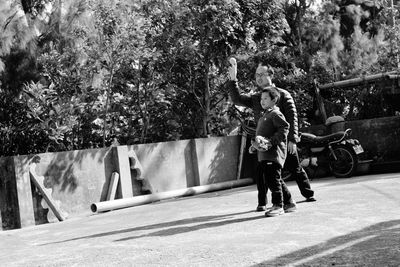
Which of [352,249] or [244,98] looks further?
[244,98]

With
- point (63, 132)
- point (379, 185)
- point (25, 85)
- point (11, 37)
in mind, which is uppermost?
point (11, 37)

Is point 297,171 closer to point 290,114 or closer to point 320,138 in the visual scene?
point 290,114

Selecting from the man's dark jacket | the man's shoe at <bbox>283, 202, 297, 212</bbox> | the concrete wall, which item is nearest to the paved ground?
the man's shoe at <bbox>283, 202, 297, 212</bbox>

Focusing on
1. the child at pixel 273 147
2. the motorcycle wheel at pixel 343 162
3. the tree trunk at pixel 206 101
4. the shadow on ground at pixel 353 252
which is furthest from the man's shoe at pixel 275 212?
the tree trunk at pixel 206 101

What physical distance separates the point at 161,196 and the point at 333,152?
365 centimetres

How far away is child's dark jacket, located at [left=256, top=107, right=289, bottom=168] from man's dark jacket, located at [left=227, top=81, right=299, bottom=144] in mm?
241

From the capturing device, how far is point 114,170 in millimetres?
9367

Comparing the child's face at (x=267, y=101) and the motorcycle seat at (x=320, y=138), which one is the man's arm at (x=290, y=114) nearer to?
the child's face at (x=267, y=101)

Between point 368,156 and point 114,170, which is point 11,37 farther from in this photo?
point 368,156

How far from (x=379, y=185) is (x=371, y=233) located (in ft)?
12.4

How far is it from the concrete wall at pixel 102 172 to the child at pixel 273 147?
137 inches

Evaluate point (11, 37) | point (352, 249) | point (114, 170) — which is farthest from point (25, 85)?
point (352, 249)

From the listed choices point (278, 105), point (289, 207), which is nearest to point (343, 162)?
point (278, 105)

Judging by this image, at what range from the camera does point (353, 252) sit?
4.01 m
